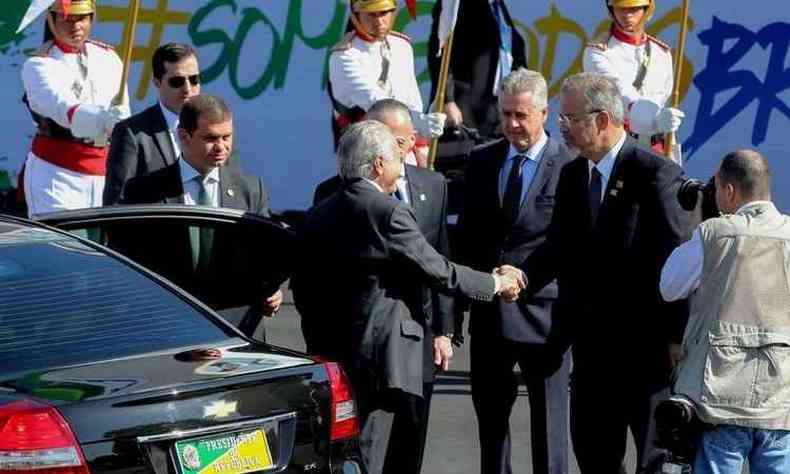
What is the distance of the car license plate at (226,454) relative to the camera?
5.39 meters

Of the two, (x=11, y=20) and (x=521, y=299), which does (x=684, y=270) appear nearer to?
(x=521, y=299)

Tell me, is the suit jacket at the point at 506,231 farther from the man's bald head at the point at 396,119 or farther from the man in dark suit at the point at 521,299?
the man's bald head at the point at 396,119

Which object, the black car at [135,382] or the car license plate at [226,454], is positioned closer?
the black car at [135,382]

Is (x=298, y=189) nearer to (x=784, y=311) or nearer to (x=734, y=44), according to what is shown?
(x=734, y=44)

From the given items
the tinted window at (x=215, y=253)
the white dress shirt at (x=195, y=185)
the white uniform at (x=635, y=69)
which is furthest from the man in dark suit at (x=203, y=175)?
the white uniform at (x=635, y=69)

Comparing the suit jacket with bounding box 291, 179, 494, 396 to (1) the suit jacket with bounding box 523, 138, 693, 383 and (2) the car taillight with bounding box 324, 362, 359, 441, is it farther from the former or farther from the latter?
(2) the car taillight with bounding box 324, 362, 359, 441

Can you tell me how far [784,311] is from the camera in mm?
5984

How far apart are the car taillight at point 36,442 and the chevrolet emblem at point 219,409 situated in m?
0.38

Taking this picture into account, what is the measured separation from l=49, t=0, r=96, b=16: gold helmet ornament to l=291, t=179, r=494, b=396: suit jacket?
133 inches

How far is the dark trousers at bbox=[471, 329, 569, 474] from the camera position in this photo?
7504mm

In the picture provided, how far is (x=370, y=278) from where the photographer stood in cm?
695

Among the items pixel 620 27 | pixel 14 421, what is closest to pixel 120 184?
pixel 14 421

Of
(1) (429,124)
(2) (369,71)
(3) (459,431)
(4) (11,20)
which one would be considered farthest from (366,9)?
(4) (11,20)

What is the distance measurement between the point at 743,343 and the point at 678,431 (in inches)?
12.7
